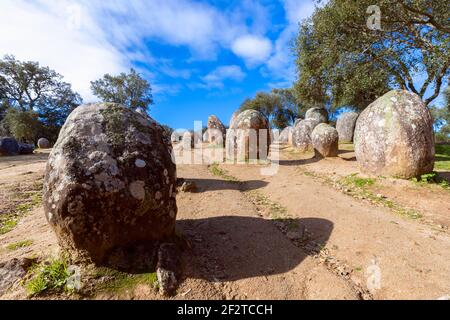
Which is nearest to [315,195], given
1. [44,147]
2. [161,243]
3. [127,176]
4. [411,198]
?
[411,198]

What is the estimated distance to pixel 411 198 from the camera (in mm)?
6742

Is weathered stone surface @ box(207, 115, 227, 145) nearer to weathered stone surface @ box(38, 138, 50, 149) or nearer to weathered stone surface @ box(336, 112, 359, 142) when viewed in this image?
weathered stone surface @ box(336, 112, 359, 142)

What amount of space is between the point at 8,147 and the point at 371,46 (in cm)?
2561

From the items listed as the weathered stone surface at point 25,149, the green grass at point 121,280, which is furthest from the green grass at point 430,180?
the weathered stone surface at point 25,149

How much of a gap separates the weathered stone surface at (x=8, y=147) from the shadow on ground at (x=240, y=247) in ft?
71.1

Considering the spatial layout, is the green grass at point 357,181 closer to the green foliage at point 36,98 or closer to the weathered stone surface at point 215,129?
the weathered stone surface at point 215,129

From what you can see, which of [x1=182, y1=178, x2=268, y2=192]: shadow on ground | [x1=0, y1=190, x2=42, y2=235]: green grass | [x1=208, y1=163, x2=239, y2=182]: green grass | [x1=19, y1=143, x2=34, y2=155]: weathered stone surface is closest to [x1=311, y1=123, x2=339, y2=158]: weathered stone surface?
[x1=208, y1=163, x2=239, y2=182]: green grass

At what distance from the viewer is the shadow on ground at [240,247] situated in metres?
3.58

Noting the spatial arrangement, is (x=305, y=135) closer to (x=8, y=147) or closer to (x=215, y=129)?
(x=215, y=129)

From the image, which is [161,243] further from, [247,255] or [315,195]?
[315,195]

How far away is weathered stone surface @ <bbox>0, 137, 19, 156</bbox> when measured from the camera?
1958cm

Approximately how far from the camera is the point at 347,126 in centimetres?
2109

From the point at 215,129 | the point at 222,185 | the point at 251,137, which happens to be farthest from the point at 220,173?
the point at 215,129

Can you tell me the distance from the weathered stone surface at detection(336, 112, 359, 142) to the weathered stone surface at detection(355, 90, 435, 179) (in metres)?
13.4
